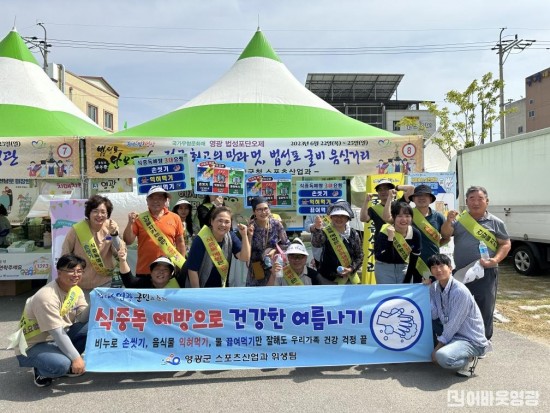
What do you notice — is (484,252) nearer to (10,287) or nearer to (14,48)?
(10,287)

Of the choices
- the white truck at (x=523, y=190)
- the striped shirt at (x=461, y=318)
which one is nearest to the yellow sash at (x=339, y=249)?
the striped shirt at (x=461, y=318)

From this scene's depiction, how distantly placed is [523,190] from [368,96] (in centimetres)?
3522

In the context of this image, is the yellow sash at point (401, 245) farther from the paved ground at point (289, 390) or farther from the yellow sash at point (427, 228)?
the paved ground at point (289, 390)

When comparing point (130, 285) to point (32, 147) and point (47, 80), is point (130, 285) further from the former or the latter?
point (47, 80)

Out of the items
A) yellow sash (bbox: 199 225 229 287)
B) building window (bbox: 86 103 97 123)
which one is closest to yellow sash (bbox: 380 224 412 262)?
yellow sash (bbox: 199 225 229 287)

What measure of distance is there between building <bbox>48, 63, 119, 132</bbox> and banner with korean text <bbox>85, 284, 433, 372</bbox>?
21.2 metres

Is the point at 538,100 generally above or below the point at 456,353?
above

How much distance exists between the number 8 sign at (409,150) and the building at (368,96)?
2965 centimetres

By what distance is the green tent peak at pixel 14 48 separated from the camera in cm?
843

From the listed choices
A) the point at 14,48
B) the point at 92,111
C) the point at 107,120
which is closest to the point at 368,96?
the point at 107,120

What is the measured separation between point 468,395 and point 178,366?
222 cm

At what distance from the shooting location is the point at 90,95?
1056 inches

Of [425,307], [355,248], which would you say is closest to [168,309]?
[355,248]

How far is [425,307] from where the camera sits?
12.3 feet
